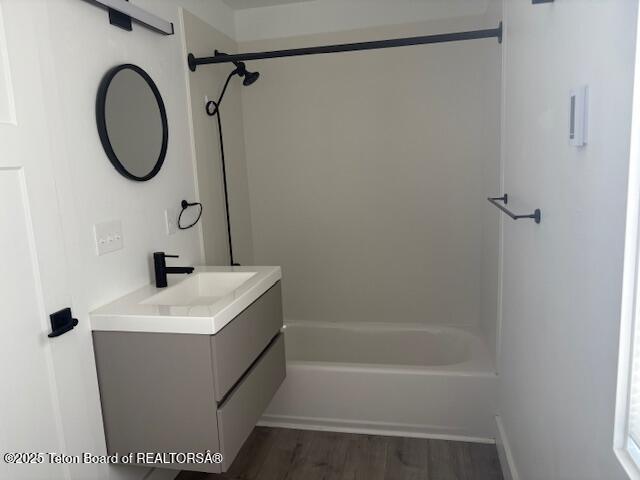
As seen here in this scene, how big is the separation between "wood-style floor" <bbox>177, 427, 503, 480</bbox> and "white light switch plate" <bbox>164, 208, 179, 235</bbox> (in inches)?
44.4

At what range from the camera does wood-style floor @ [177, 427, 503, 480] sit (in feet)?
6.82

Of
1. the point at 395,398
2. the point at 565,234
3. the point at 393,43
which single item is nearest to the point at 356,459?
the point at 395,398

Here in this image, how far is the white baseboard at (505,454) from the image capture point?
6.08ft

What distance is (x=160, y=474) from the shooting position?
1966mm

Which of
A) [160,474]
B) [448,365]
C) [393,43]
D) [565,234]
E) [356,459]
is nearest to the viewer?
[565,234]

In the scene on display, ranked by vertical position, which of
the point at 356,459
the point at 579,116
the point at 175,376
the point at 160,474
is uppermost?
the point at 579,116

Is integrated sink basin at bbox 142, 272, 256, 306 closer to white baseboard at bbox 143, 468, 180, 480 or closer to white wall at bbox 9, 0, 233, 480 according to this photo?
white wall at bbox 9, 0, 233, 480

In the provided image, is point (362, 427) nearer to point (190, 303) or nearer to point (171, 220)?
point (190, 303)

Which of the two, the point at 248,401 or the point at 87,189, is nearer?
the point at 87,189

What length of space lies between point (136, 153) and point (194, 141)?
0.52m

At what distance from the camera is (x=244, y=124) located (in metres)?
3.04

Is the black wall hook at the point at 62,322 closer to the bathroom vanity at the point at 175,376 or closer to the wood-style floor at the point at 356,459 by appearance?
the bathroom vanity at the point at 175,376

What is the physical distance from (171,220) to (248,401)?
2.97 ft

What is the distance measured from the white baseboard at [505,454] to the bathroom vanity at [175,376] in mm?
1078
